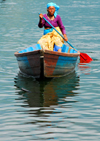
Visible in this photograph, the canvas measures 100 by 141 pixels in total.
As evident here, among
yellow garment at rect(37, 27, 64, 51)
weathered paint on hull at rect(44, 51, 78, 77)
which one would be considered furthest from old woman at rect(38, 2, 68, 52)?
weathered paint on hull at rect(44, 51, 78, 77)

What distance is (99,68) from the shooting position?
50.2 ft

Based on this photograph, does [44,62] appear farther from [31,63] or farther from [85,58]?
[85,58]

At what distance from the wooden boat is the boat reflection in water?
0.25m

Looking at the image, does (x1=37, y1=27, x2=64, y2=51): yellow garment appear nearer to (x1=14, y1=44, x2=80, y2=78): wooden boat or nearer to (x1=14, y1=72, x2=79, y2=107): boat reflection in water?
(x1=14, y1=44, x2=80, y2=78): wooden boat

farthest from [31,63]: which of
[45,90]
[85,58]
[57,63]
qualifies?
[85,58]

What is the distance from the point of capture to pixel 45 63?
42.1 feet

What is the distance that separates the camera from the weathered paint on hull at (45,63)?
12607 mm

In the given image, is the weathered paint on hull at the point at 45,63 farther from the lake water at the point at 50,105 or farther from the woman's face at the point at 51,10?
the woman's face at the point at 51,10

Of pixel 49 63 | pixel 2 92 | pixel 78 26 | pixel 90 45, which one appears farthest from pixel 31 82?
pixel 78 26

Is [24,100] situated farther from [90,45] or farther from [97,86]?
[90,45]

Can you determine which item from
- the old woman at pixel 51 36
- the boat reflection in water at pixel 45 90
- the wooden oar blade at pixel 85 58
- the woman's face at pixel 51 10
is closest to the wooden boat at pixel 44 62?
the boat reflection in water at pixel 45 90

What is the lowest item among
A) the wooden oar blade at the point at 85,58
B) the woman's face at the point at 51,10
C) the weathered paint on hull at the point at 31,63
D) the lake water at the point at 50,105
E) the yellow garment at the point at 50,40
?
the lake water at the point at 50,105

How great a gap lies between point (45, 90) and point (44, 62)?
3.71 ft

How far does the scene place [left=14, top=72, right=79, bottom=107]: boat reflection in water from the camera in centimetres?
1057
